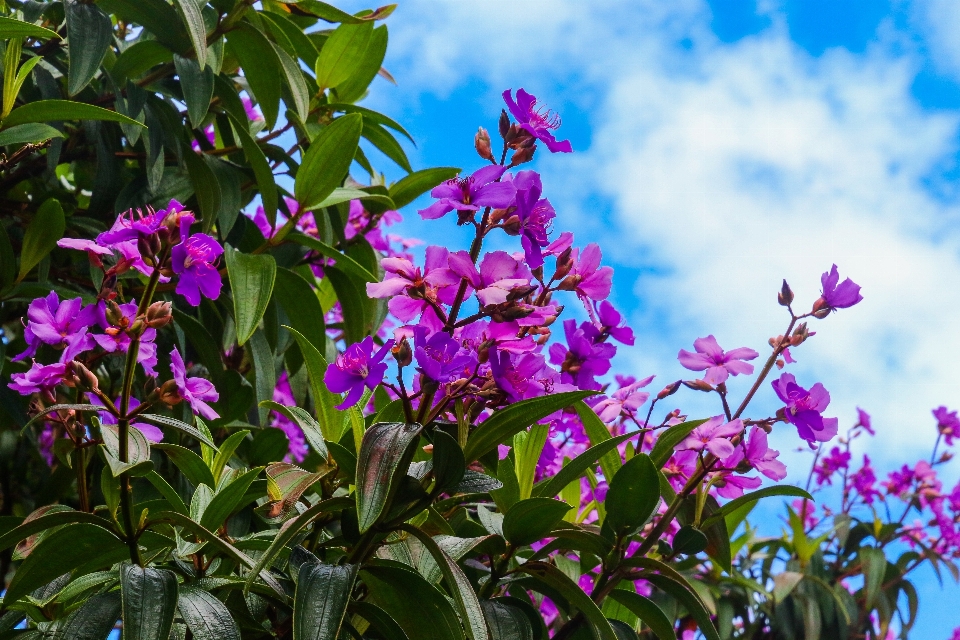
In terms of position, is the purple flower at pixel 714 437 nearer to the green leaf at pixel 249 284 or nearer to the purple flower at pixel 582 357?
the purple flower at pixel 582 357

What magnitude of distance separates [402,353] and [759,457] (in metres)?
0.53

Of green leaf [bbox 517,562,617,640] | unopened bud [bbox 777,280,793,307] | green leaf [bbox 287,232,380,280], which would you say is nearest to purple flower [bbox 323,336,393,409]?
green leaf [bbox 517,562,617,640]

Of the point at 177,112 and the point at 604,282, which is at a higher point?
the point at 177,112

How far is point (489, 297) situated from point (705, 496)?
1.68 feet

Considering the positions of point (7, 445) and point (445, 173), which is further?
point (7, 445)

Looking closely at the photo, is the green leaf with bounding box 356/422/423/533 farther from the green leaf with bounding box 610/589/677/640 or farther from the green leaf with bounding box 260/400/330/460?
the green leaf with bounding box 610/589/677/640

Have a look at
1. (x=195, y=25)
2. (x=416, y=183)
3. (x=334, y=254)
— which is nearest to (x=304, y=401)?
(x=334, y=254)

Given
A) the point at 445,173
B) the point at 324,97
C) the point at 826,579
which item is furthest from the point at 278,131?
the point at 826,579

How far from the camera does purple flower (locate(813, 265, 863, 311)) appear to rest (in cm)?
115

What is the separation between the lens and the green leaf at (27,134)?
1.38 metres

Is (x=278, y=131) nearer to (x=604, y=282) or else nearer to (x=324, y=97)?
(x=324, y=97)

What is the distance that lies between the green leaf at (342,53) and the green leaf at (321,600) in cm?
128

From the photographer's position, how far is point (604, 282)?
40.2 inches

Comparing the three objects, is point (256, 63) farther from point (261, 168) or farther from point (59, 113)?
point (59, 113)
